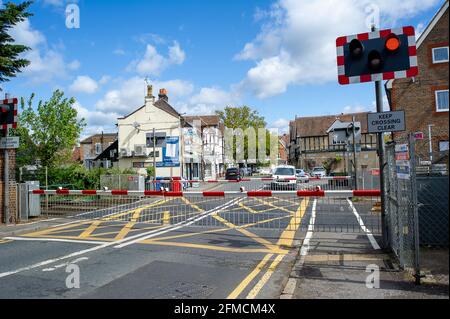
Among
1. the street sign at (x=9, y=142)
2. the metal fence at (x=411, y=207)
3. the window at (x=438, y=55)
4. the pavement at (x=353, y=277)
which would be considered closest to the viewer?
the pavement at (x=353, y=277)

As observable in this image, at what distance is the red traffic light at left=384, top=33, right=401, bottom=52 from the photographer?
6.67m

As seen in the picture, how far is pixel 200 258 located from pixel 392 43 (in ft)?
17.8

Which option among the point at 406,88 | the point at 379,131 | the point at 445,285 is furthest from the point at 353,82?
the point at 406,88

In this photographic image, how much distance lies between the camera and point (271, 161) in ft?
267

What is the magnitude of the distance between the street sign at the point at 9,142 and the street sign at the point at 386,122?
10478 millimetres

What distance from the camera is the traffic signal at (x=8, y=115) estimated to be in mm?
11709

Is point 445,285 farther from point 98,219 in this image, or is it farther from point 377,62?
point 98,219

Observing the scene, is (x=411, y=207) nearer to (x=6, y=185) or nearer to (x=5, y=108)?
(x=5, y=108)

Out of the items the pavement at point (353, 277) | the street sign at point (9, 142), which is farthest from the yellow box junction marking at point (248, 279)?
the street sign at point (9, 142)

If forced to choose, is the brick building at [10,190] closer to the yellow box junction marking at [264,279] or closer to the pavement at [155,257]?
the pavement at [155,257]

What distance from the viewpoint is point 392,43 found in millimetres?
6719

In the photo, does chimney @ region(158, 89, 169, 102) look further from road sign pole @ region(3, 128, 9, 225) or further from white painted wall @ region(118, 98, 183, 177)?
road sign pole @ region(3, 128, 9, 225)

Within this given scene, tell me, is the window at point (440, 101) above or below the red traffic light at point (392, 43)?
above

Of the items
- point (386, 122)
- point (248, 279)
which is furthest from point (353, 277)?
point (386, 122)
